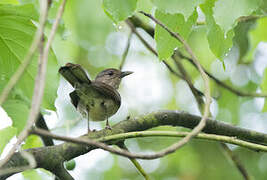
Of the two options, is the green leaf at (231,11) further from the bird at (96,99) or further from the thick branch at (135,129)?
the bird at (96,99)

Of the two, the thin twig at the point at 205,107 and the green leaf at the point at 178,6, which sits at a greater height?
the green leaf at the point at 178,6

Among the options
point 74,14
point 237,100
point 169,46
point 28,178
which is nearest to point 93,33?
point 74,14

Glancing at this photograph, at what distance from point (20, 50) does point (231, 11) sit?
1369 millimetres

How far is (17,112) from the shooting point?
3.04 meters

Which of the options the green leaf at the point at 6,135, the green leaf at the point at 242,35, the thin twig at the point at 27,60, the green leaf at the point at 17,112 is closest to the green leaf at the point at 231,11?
the thin twig at the point at 27,60

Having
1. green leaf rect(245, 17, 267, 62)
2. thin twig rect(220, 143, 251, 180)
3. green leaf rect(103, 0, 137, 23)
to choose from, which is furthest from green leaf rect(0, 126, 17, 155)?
green leaf rect(245, 17, 267, 62)

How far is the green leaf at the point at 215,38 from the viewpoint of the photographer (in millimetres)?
2666

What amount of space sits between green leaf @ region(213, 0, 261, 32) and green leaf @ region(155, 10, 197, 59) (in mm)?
348

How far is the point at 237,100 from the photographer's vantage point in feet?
24.3

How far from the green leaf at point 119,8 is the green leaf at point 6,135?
1.08 meters

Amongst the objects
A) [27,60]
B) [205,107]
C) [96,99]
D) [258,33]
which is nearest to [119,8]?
[205,107]

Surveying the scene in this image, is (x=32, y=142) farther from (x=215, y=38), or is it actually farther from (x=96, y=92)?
(x=215, y=38)

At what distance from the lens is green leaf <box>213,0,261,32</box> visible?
7.89 ft

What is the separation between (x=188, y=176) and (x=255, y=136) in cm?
413
